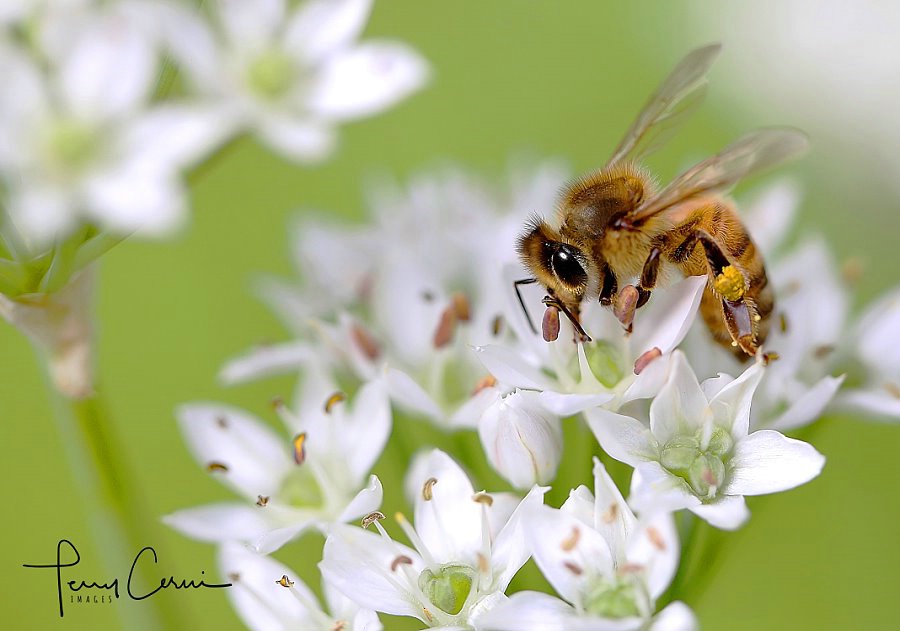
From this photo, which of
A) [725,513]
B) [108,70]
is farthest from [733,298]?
[108,70]

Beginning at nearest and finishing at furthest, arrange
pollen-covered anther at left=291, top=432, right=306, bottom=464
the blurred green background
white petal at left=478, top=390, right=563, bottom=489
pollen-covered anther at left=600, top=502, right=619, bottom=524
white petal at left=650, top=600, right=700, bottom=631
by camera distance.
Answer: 1. white petal at left=650, top=600, right=700, bottom=631
2. pollen-covered anther at left=600, top=502, right=619, bottom=524
3. white petal at left=478, top=390, right=563, bottom=489
4. pollen-covered anther at left=291, top=432, right=306, bottom=464
5. the blurred green background

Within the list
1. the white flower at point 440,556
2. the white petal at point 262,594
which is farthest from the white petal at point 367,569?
the white petal at point 262,594

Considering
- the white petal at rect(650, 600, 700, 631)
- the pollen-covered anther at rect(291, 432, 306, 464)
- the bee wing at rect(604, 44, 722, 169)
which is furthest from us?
the bee wing at rect(604, 44, 722, 169)

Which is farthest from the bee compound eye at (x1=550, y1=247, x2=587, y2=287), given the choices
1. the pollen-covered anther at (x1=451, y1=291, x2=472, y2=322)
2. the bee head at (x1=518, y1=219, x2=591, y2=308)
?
the pollen-covered anther at (x1=451, y1=291, x2=472, y2=322)

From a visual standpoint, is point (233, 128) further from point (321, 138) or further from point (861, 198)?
point (861, 198)

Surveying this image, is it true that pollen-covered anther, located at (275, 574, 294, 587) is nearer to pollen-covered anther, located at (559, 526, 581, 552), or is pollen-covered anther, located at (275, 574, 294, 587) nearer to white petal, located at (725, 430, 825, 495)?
pollen-covered anther, located at (559, 526, 581, 552)

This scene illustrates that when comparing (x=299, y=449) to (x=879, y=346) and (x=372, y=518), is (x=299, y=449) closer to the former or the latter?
(x=372, y=518)

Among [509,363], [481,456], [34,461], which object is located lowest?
[34,461]

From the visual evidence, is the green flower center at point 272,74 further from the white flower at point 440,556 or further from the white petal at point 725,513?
the white petal at point 725,513

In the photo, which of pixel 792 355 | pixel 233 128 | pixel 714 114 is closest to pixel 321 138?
pixel 233 128
